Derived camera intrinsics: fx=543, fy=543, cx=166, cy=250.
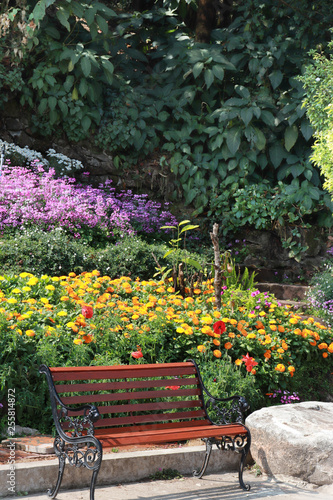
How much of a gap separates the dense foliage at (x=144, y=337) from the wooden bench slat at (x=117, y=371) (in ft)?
0.87

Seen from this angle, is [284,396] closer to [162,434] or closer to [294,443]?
[294,443]

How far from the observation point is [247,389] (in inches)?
156

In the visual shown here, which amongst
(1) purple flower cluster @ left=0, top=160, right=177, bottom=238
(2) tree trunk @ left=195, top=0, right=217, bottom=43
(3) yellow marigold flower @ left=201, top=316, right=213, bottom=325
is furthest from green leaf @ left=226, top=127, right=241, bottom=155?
(3) yellow marigold flower @ left=201, top=316, right=213, bottom=325

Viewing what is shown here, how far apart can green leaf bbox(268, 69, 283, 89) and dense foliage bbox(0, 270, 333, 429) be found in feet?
14.5

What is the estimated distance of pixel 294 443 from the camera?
3.22 metres

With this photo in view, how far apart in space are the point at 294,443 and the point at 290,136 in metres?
5.83

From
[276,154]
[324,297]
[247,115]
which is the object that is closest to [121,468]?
[324,297]

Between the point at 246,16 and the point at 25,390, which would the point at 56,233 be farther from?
the point at 246,16

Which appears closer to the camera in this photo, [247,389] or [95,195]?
[247,389]

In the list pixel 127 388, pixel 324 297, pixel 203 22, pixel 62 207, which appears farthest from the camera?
pixel 203 22

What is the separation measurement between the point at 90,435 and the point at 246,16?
786 cm

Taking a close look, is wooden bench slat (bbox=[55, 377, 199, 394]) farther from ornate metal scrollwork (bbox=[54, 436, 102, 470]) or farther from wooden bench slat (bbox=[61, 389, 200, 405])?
ornate metal scrollwork (bbox=[54, 436, 102, 470])

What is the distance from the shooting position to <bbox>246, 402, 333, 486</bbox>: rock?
3189mm

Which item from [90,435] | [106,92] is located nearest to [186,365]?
[90,435]
